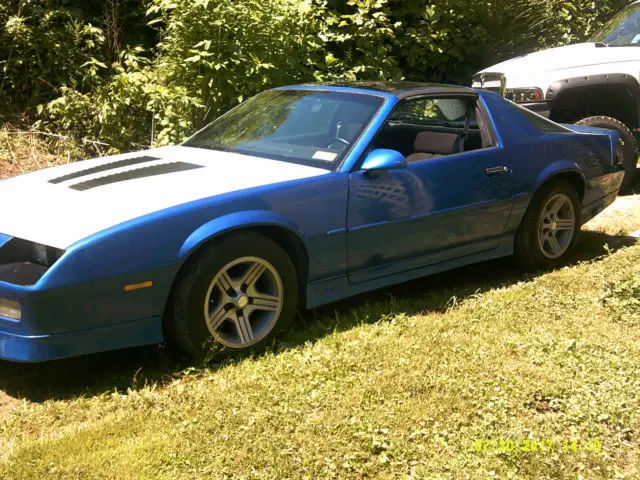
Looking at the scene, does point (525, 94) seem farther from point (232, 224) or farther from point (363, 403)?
point (363, 403)

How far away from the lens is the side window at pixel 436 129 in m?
4.82

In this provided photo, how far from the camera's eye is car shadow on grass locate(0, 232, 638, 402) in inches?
138

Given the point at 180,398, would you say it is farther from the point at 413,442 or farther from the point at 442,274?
the point at 442,274

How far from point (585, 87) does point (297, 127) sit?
412cm

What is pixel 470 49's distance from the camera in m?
9.65

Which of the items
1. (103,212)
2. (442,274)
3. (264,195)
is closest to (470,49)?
(442,274)

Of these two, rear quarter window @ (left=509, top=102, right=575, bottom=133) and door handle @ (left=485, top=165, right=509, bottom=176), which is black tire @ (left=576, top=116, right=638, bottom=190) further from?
door handle @ (left=485, top=165, right=509, bottom=176)

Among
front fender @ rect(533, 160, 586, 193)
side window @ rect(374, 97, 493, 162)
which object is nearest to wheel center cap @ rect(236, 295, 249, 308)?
side window @ rect(374, 97, 493, 162)

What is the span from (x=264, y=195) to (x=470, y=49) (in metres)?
6.76

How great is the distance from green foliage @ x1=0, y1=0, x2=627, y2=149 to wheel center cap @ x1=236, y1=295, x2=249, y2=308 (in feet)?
11.8

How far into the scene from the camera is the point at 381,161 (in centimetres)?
409

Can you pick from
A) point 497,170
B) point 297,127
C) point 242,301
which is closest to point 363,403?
point 242,301

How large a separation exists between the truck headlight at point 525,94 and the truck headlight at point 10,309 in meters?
5.72

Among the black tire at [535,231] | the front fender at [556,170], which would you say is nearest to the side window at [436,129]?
the front fender at [556,170]
